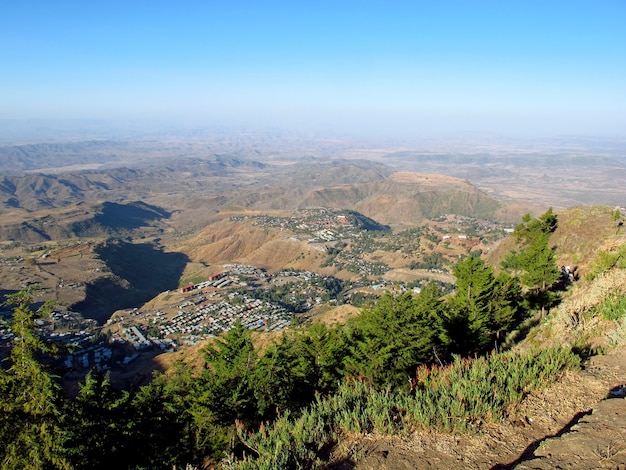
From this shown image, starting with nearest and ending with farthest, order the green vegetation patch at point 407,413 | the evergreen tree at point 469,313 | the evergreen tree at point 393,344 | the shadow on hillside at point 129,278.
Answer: the green vegetation patch at point 407,413
the evergreen tree at point 393,344
the evergreen tree at point 469,313
the shadow on hillside at point 129,278

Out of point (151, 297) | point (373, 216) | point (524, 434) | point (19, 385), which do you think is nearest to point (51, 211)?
point (151, 297)

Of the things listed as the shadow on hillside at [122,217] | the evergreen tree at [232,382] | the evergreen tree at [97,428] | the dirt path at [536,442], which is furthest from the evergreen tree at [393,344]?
the shadow on hillside at [122,217]

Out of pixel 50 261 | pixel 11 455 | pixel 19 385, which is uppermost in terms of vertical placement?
pixel 19 385

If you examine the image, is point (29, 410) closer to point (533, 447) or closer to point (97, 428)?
point (97, 428)

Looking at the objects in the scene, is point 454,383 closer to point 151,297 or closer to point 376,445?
point 376,445

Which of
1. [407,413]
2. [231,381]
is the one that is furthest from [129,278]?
[407,413]

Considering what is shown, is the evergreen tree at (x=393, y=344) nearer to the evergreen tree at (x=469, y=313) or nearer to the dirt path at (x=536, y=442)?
the evergreen tree at (x=469, y=313)

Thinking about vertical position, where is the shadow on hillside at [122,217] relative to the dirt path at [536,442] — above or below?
below
